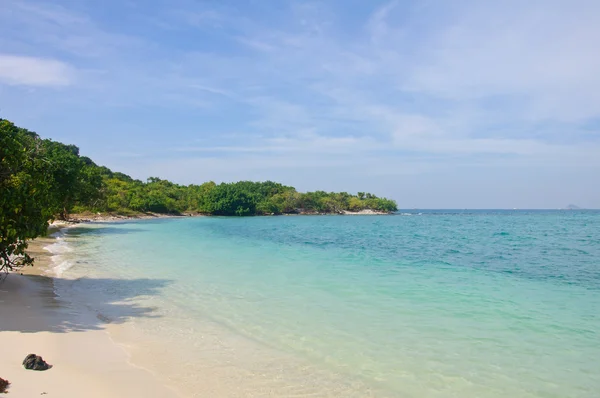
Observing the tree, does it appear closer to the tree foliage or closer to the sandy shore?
the tree foliage

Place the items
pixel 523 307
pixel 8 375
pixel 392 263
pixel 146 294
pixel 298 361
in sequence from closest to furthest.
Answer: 1. pixel 8 375
2. pixel 298 361
3. pixel 523 307
4. pixel 146 294
5. pixel 392 263

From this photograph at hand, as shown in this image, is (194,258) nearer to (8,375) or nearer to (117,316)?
(117,316)

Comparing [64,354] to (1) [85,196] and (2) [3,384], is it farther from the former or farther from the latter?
(1) [85,196]

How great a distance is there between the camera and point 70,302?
950 cm

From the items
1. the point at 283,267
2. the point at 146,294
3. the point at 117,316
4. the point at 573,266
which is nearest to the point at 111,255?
the point at 283,267

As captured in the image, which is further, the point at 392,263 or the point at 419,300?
the point at 392,263

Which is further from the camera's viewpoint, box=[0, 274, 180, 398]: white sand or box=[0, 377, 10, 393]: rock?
box=[0, 274, 180, 398]: white sand

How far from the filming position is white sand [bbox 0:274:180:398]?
4.77 m

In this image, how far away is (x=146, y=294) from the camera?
11062 mm

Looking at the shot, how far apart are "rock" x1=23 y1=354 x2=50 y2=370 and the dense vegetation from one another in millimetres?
4193

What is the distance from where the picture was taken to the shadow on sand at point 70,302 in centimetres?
747

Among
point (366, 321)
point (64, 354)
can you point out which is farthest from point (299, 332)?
point (64, 354)

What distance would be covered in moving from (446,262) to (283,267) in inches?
289

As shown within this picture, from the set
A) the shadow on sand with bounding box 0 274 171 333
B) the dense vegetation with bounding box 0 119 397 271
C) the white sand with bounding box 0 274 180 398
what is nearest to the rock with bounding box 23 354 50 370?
the white sand with bounding box 0 274 180 398
